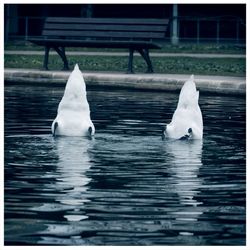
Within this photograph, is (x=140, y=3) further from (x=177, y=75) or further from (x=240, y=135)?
(x=240, y=135)

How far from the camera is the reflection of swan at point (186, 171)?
8.91 meters

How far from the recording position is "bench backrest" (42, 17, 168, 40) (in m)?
26.0

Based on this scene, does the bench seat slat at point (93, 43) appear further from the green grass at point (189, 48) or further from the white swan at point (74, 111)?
the white swan at point (74, 111)

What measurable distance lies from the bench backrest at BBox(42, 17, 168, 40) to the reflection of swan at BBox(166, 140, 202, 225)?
12.9 metres

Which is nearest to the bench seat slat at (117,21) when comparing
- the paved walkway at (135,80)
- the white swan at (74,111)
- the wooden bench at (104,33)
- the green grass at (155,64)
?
the wooden bench at (104,33)

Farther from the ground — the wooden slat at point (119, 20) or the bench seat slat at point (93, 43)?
the wooden slat at point (119, 20)

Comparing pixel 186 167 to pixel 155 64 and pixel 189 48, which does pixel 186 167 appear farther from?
pixel 189 48

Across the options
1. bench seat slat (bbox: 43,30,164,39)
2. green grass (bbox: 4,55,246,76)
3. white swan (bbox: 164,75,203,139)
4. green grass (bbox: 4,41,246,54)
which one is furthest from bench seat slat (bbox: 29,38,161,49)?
white swan (bbox: 164,75,203,139)

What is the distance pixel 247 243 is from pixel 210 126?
7.78m

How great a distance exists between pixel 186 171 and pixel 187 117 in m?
2.42

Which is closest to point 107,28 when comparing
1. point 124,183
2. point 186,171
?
point 186,171

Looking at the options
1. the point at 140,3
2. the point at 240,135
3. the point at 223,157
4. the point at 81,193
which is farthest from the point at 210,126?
the point at 140,3

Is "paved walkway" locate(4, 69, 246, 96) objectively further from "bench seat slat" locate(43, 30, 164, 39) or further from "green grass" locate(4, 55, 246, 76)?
"bench seat slat" locate(43, 30, 164, 39)

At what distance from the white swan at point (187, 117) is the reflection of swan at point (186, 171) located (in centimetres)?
12
